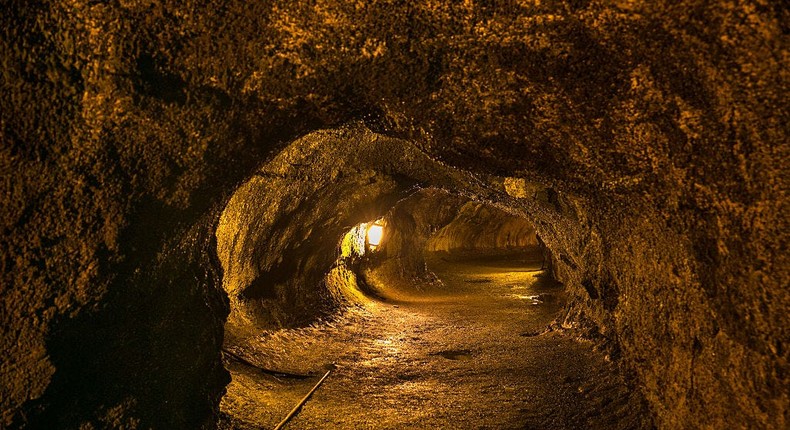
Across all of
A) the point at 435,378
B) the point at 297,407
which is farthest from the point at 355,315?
the point at 297,407

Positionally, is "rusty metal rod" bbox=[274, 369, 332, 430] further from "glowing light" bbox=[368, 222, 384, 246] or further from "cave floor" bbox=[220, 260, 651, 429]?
"glowing light" bbox=[368, 222, 384, 246]

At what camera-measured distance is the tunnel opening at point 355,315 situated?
4398 millimetres

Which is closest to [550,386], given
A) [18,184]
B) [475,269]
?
[18,184]

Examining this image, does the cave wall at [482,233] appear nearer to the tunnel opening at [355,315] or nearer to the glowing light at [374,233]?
the glowing light at [374,233]

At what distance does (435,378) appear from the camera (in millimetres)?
5074

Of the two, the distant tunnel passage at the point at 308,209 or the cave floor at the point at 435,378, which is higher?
A: the distant tunnel passage at the point at 308,209

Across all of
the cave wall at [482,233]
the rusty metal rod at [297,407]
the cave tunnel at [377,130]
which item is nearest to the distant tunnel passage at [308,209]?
the rusty metal rod at [297,407]

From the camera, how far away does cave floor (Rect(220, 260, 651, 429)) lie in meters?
3.95

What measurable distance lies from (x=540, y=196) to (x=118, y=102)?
538cm

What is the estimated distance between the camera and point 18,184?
185 cm

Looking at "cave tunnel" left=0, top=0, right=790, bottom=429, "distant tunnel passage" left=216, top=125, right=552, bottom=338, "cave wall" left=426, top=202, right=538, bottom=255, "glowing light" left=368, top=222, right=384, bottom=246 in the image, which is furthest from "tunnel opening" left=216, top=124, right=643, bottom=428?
"cave wall" left=426, top=202, right=538, bottom=255

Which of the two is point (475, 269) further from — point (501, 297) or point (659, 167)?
point (659, 167)

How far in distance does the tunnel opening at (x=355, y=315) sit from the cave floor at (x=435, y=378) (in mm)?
23

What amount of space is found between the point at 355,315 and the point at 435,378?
12.9ft
